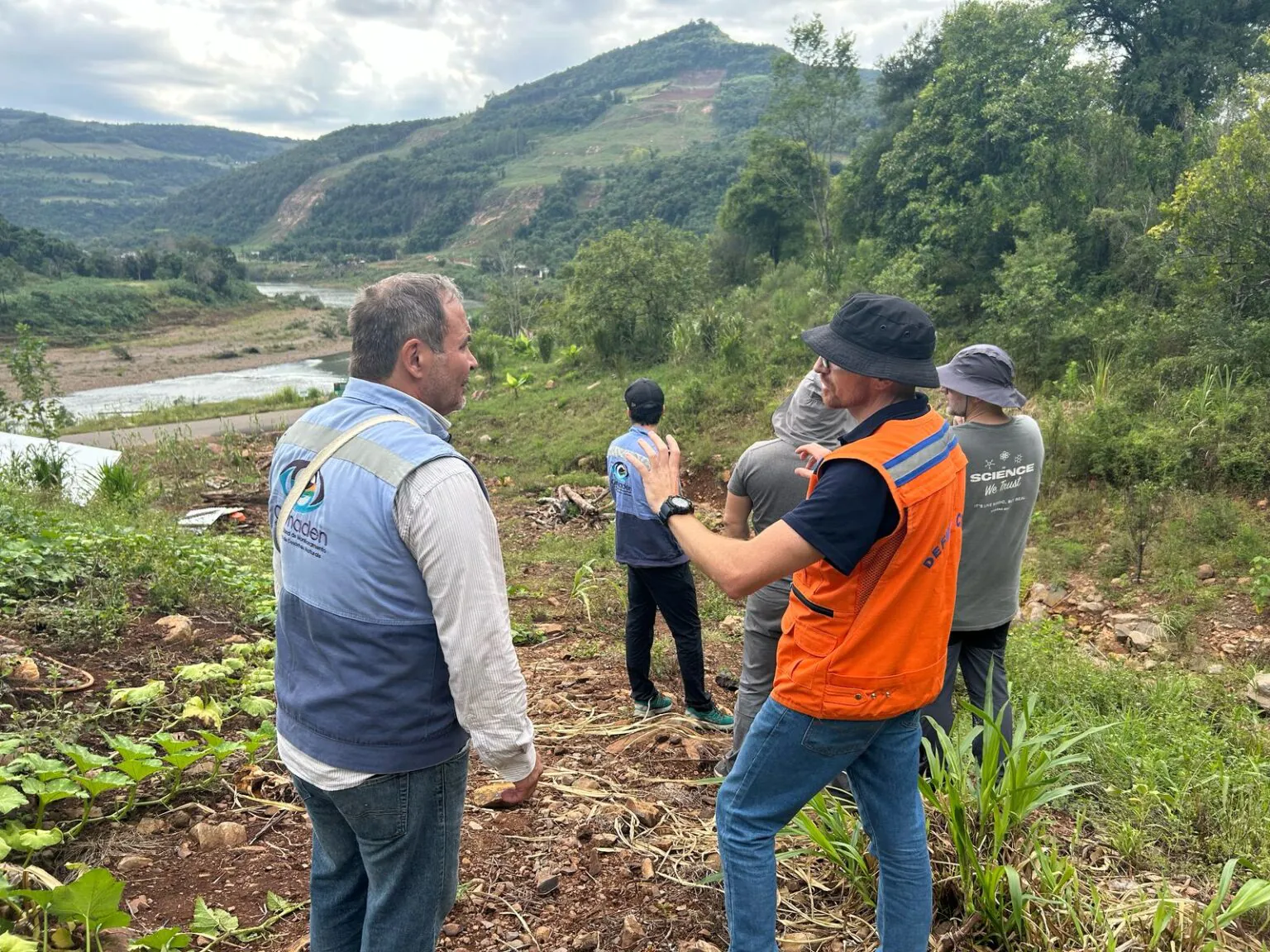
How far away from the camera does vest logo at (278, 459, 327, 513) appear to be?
1.61 m

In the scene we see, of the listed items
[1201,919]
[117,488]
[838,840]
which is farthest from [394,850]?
[117,488]

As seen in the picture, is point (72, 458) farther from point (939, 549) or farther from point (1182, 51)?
point (1182, 51)

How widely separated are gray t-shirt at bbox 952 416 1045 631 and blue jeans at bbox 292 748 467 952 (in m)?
1.85

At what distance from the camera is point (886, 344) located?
181cm

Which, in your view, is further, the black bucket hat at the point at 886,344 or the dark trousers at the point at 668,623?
the dark trousers at the point at 668,623

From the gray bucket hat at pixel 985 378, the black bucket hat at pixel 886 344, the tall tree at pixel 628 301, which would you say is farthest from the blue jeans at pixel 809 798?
the tall tree at pixel 628 301

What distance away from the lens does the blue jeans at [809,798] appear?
1.84 m

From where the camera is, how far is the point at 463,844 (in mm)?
2760

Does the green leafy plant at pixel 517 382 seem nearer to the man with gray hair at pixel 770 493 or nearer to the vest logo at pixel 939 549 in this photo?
the man with gray hair at pixel 770 493

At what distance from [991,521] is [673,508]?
144cm

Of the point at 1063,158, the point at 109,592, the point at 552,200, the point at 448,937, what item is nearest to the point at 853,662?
the point at 448,937

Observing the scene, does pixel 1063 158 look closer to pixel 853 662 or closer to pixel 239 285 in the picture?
pixel 853 662

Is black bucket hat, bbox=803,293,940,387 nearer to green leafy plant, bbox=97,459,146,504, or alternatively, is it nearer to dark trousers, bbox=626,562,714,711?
dark trousers, bbox=626,562,714,711

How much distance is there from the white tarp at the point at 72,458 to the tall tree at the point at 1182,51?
18863mm
